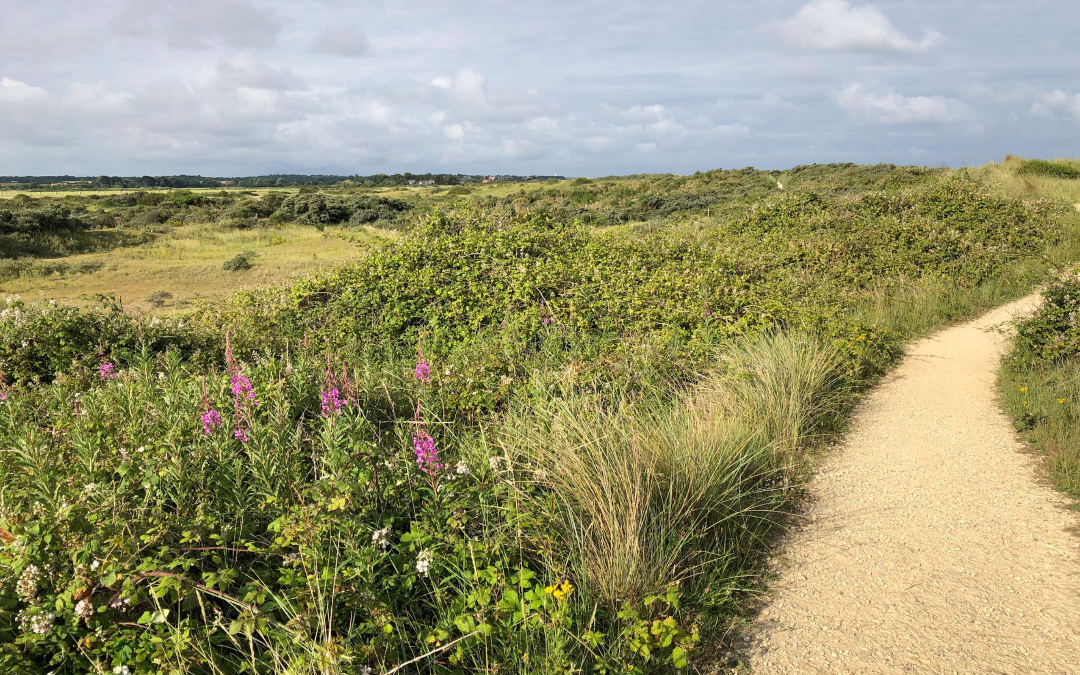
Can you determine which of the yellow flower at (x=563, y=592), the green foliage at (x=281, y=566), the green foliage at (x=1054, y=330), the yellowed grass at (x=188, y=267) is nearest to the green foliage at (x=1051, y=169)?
the green foliage at (x=1054, y=330)

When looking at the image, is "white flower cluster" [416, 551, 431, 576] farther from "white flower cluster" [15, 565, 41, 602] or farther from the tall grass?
"white flower cluster" [15, 565, 41, 602]

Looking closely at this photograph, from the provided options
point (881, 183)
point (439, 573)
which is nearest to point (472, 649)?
point (439, 573)

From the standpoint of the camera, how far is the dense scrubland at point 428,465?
249 centimetres

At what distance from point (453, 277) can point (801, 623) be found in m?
6.38

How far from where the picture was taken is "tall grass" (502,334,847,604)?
121 inches

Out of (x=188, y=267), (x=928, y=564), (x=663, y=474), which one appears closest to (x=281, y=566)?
(x=663, y=474)

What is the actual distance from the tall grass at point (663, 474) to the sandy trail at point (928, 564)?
32cm

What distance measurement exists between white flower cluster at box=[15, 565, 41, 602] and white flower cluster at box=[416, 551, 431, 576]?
1.38 m

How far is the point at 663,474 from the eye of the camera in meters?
3.60

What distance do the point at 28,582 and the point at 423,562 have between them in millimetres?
1424

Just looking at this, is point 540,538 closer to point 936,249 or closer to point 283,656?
point 283,656

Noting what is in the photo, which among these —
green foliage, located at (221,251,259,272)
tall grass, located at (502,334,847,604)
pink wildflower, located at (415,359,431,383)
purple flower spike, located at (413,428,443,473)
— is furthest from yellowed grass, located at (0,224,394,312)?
purple flower spike, located at (413,428,443,473)

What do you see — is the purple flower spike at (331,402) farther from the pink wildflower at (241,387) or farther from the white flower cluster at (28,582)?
the white flower cluster at (28,582)

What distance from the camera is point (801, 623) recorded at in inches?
117
